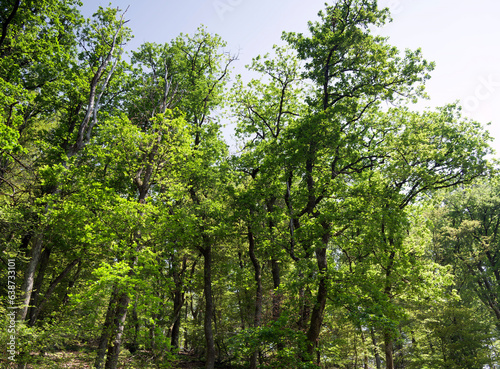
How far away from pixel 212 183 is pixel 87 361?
27.6 feet

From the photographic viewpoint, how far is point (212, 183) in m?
13.4

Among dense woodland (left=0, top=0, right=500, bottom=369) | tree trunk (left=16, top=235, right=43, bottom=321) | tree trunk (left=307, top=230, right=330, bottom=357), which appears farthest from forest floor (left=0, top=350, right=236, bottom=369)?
tree trunk (left=307, top=230, right=330, bottom=357)

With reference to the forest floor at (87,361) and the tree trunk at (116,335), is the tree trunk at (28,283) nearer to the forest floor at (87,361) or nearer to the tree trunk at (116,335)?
the forest floor at (87,361)

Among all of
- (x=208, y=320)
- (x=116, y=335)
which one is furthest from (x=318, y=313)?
(x=116, y=335)

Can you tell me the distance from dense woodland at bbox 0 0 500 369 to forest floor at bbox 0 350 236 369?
0.88 ft

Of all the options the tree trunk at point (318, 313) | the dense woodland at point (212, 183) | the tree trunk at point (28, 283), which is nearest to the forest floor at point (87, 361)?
the dense woodland at point (212, 183)

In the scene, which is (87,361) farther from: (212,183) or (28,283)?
(212,183)

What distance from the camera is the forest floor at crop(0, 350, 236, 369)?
6547 mm

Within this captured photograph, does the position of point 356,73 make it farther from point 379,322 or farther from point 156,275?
point 156,275

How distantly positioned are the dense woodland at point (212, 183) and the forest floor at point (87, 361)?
0.88 feet

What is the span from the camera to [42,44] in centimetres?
918

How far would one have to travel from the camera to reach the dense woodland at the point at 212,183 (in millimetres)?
8359

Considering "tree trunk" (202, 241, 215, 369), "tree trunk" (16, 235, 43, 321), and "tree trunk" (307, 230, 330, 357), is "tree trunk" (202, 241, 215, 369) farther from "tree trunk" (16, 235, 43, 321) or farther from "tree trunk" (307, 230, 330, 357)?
"tree trunk" (16, 235, 43, 321)

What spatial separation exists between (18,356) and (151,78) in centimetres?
1279
